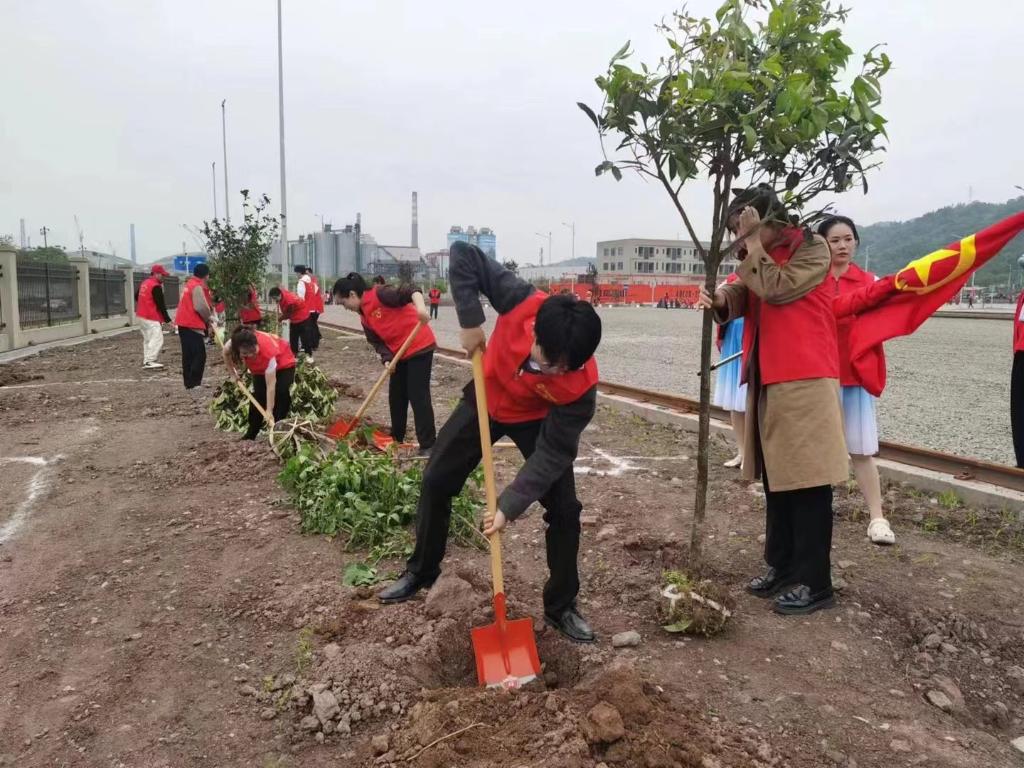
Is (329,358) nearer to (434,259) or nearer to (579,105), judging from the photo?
(579,105)

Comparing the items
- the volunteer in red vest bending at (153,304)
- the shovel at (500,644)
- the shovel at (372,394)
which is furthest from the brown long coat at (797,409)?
the volunteer in red vest bending at (153,304)

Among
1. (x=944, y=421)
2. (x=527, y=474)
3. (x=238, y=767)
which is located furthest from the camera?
(x=944, y=421)

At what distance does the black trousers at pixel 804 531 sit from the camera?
332 cm

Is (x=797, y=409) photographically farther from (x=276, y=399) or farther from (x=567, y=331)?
(x=276, y=399)

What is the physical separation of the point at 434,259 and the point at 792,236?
100m

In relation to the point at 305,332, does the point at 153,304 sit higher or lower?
higher

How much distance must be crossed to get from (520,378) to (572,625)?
1079mm

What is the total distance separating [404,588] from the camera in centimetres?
350

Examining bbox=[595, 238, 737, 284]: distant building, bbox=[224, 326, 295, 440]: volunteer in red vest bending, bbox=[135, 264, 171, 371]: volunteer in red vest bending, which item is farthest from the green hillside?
bbox=[224, 326, 295, 440]: volunteer in red vest bending

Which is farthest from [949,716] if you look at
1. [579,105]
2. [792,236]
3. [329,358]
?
[329,358]

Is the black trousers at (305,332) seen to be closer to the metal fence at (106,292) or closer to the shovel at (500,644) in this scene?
the shovel at (500,644)

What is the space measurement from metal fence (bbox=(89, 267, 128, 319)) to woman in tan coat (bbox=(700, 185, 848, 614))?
21992mm

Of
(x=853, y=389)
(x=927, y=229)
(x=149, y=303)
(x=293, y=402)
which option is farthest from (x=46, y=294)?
(x=927, y=229)

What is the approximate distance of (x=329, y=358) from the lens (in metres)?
14.7
